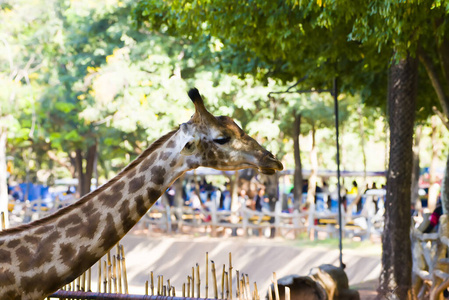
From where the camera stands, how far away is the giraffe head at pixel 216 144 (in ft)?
16.1

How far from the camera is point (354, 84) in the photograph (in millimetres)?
14867

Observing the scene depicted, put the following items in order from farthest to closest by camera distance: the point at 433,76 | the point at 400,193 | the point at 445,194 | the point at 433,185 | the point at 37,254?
the point at 433,185, the point at 445,194, the point at 433,76, the point at 400,193, the point at 37,254

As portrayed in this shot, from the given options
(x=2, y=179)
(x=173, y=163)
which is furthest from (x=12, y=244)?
(x=2, y=179)

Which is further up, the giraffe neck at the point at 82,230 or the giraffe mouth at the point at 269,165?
the giraffe mouth at the point at 269,165

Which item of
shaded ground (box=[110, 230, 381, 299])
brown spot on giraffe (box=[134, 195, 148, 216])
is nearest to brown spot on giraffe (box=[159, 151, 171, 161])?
brown spot on giraffe (box=[134, 195, 148, 216])

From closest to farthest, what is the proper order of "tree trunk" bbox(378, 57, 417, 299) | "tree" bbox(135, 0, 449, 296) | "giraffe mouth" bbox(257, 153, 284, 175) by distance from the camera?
"giraffe mouth" bbox(257, 153, 284, 175) → "tree" bbox(135, 0, 449, 296) → "tree trunk" bbox(378, 57, 417, 299)

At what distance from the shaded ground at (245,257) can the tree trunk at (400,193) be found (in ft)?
20.3

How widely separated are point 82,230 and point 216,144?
3.52 feet

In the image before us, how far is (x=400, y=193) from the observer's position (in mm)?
10836

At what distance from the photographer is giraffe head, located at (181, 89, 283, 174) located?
4.90 meters

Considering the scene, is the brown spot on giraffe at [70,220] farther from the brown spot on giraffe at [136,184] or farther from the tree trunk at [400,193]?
the tree trunk at [400,193]

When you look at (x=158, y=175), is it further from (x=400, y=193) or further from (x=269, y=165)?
(x=400, y=193)

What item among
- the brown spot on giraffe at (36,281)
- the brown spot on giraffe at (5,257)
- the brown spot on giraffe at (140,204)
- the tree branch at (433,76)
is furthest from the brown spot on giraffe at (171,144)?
the tree branch at (433,76)

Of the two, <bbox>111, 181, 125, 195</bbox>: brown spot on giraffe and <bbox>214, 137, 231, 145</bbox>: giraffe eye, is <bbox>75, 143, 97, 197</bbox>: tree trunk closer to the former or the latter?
<bbox>111, 181, 125, 195</bbox>: brown spot on giraffe
